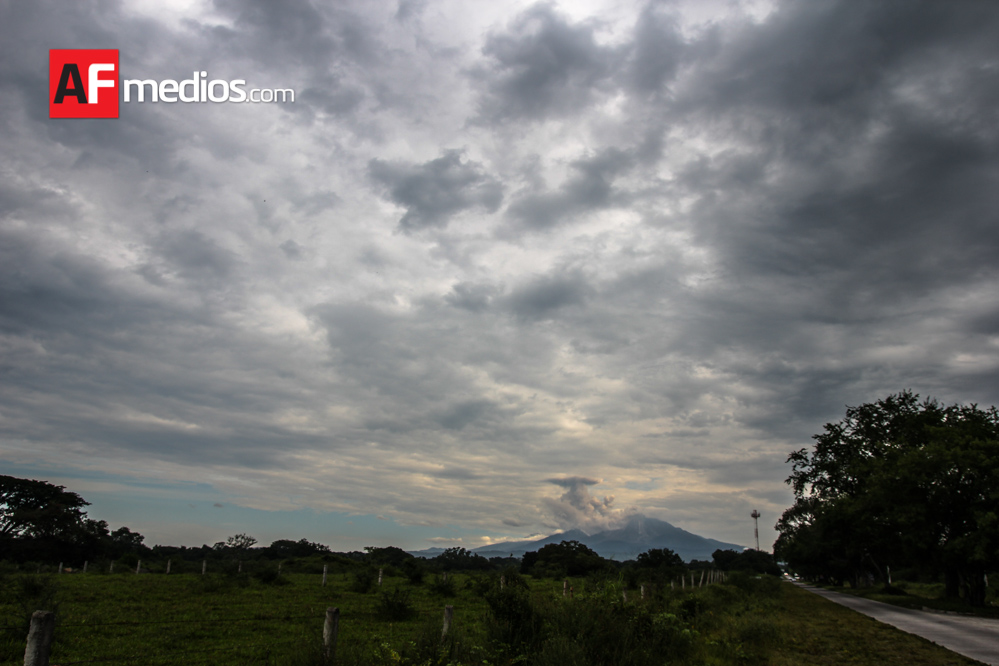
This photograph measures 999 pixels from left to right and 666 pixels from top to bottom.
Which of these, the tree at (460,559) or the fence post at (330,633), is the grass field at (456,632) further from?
the tree at (460,559)

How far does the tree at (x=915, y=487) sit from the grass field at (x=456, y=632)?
11.5 meters

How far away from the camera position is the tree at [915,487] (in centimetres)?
3170

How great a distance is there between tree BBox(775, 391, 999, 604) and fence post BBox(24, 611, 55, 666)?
38870 mm

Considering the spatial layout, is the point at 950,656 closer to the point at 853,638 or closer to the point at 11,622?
the point at 853,638

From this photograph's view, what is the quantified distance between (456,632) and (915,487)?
117 ft

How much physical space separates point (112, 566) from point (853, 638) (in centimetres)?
5155

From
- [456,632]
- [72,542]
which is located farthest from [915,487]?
[72,542]

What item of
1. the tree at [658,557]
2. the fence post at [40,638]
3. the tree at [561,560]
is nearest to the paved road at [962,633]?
the fence post at [40,638]

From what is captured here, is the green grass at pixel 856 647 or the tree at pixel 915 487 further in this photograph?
the tree at pixel 915 487

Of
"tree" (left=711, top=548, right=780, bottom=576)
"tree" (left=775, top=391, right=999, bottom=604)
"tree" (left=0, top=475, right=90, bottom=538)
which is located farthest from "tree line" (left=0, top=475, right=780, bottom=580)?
"tree" (left=711, top=548, right=780, bottom=576)

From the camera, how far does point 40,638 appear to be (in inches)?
239

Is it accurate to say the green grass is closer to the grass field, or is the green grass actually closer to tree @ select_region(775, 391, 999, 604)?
the grass field

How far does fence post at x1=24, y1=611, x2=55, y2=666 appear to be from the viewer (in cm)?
599

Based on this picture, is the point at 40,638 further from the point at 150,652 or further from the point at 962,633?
the point at 962,633
